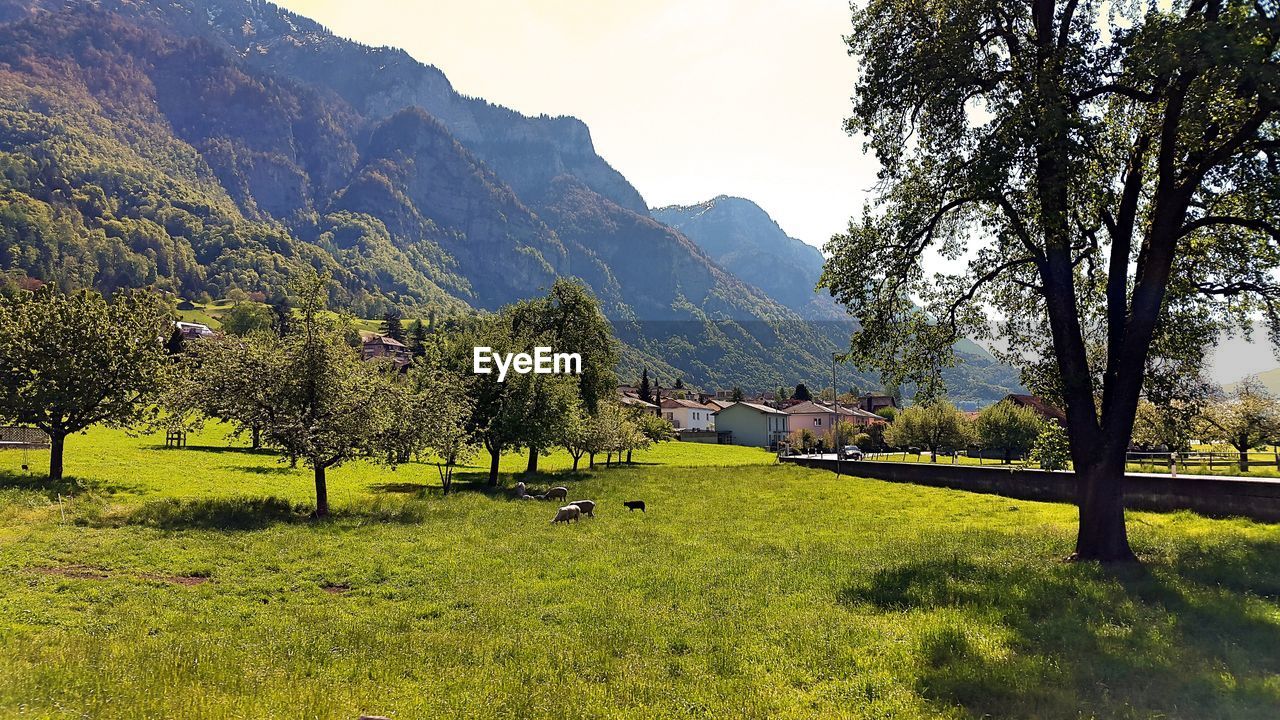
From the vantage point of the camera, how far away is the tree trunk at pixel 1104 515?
627 inches

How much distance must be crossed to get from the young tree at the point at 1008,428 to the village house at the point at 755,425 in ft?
153

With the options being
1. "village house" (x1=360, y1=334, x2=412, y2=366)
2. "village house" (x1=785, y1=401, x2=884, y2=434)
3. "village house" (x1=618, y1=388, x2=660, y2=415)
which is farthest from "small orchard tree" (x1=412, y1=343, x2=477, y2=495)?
"village house" (x1=360, y1=334, x2=412, y2=366)

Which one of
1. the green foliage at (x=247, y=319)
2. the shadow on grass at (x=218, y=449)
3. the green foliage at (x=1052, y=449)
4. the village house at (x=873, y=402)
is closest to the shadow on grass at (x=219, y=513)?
the shadow on grass at (x=218, y=449)

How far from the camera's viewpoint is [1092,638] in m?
10.8

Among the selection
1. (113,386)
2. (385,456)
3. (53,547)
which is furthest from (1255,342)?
(113,386)

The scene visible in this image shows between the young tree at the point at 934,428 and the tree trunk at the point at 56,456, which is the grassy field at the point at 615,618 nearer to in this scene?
the tree trunk at the point at 56,456

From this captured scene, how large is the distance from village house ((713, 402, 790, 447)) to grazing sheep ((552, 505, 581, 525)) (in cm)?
10171

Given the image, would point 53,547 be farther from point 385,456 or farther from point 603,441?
point 603,441

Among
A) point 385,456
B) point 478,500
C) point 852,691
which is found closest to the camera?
point 852,691

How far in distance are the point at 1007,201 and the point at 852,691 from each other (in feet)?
44.2

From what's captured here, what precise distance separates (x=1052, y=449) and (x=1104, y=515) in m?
2.22

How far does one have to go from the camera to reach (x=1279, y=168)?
13.6 metres

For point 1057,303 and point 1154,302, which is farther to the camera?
point 1057,303

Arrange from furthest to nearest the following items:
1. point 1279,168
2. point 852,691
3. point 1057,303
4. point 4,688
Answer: point 1057,303
point 1279,168
point 852,691
point 4,688
